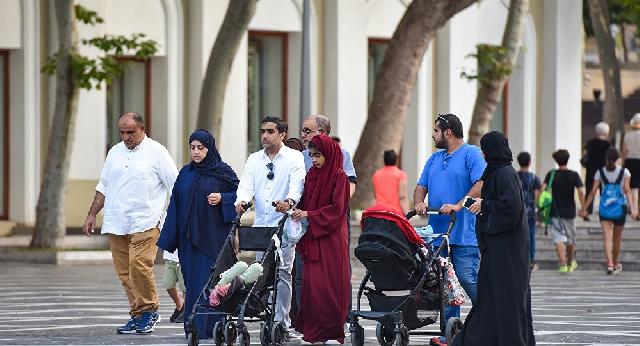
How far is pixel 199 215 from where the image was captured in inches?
676

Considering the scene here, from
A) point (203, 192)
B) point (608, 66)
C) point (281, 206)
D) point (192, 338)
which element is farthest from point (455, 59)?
point (192, 338)

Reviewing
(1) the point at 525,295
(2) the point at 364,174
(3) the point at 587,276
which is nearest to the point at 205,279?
(1) the point at 525,295

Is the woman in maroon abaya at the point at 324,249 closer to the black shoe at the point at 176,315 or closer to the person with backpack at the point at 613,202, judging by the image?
the black shoe at the point at 176,315

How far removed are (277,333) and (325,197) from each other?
1.21 metres

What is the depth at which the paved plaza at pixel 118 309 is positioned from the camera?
17455mm

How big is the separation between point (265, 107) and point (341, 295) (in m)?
20.8

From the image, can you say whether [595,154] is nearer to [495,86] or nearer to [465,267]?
[495,86]

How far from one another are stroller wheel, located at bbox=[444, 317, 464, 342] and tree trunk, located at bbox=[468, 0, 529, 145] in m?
20.3

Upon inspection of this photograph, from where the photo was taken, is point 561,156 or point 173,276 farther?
point 561,156

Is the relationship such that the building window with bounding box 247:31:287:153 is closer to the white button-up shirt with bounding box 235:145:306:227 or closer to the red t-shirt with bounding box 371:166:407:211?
the red t-shirt with bounding box 371:166:407:211

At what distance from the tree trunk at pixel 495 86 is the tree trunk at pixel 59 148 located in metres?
9.00

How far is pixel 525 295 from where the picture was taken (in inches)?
584

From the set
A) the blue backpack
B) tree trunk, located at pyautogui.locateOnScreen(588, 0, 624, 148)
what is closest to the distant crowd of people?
the blue backpack

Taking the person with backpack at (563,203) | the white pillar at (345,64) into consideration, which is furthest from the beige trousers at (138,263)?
the white pillar at (345,64)
